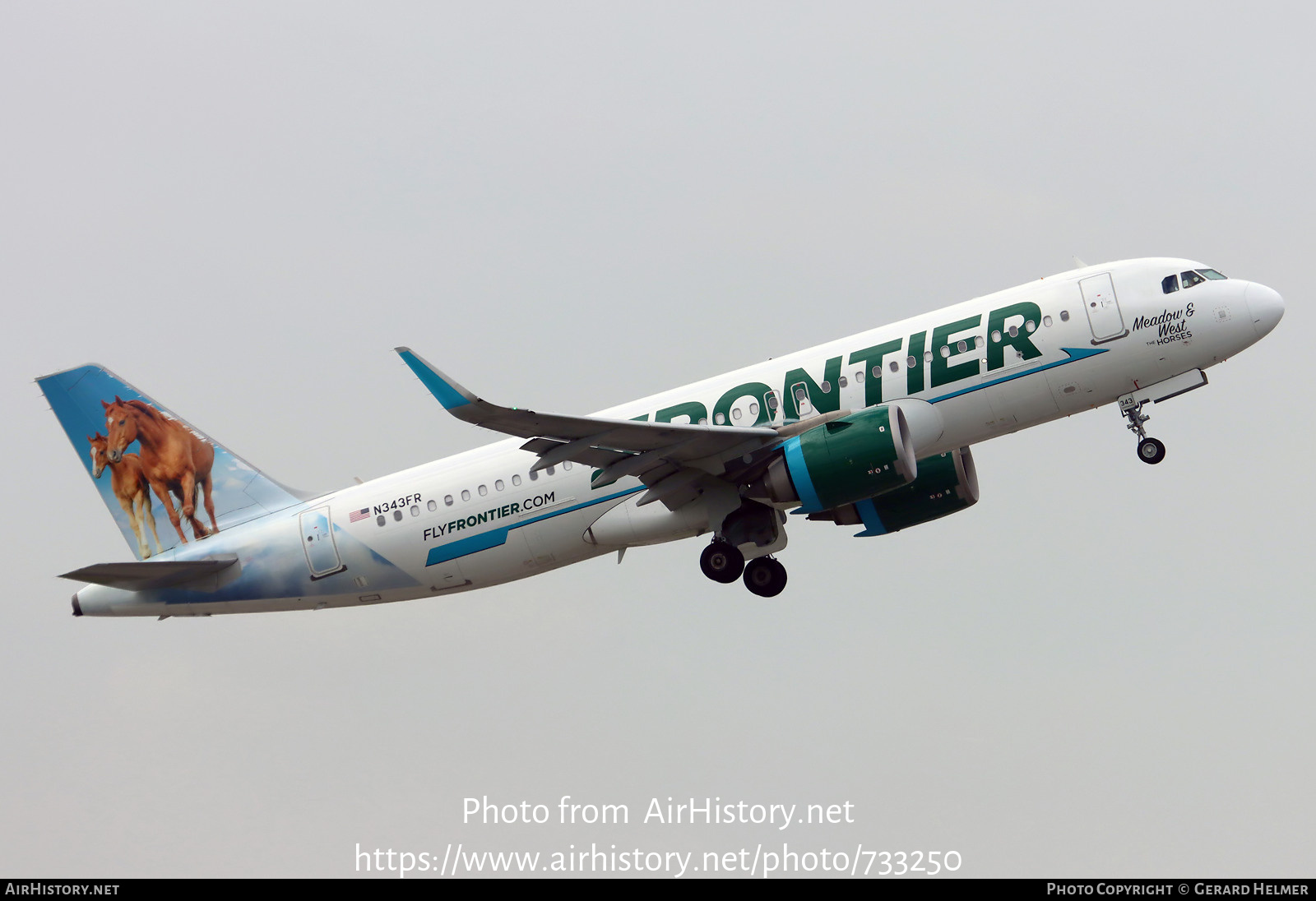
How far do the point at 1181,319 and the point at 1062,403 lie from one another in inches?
114

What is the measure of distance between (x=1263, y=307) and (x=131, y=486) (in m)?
26.3

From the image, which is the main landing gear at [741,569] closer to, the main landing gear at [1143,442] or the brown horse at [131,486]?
the main landing gear at [1143,442]

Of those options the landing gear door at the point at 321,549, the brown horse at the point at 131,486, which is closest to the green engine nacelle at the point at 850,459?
the landing gear door at the point at 321,549

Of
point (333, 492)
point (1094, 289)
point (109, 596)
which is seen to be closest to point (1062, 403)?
point (1094, 289)

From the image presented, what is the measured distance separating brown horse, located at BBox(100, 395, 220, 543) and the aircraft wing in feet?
35.9

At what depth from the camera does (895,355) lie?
2997 cm

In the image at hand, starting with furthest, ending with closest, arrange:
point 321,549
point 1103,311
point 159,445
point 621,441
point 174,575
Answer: point 159,445 < point 174,575 < point 321,549 < point 1103,311 < point 621,441

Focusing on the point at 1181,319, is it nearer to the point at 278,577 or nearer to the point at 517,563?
the point at 517,563

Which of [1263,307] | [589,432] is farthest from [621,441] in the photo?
[1263,307]

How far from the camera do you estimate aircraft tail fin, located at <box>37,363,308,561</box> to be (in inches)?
1394

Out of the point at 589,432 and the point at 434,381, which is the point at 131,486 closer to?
the point at 434,381

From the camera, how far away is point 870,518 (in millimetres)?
34469

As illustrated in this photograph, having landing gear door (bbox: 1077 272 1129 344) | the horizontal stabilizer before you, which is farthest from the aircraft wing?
the horizontal stabilizer

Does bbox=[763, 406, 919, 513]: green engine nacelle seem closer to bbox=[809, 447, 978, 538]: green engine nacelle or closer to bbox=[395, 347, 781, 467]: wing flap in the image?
bbox=[395, 347, 781, 467]: wing flap
